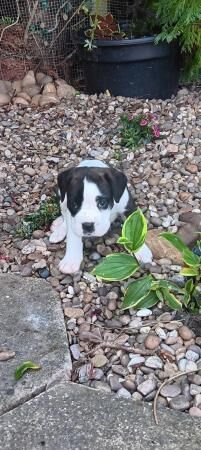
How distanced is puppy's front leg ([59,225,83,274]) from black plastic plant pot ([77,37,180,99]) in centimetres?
204

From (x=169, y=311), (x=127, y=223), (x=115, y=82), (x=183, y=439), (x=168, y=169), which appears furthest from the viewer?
(x=115, y=82)

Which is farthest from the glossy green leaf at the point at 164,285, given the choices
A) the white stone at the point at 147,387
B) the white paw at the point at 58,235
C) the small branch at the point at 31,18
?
the small branch at the point at 31,18

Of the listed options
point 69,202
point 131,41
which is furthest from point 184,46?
point 69,202

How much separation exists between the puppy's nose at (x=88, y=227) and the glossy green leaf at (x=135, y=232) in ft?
1.02

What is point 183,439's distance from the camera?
2158mm

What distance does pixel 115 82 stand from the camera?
489cm

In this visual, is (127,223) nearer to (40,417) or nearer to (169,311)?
(169,311)

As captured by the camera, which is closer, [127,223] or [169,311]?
[127,223]

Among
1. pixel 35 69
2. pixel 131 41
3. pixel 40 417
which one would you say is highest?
pixel 131 41

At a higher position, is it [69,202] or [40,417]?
Answer: [69,202]

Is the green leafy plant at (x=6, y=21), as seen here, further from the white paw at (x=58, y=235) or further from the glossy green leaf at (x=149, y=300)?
the glossy green leaf at (x=149, y=300)

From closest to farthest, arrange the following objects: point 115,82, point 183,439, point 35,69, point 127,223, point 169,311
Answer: point 183,439, point 127,223, point 169,311, point 115,82, point 35,69

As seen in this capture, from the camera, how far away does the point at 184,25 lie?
4547 mm

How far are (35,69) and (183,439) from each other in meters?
3.85
